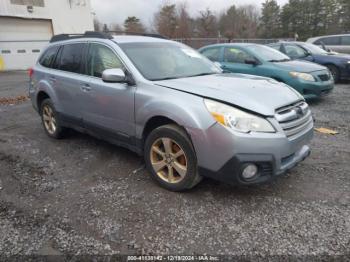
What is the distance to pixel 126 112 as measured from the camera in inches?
144

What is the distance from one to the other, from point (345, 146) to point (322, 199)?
6.20 feet

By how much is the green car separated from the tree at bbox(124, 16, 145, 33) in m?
35.6

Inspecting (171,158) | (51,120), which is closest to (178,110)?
(171,158)

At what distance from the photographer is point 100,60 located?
4082mm

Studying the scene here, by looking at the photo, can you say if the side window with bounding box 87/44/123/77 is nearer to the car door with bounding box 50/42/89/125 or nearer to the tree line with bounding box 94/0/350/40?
the car door with bounding box 50/42/89/125

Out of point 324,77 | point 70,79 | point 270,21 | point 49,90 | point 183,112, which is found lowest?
point 324,77

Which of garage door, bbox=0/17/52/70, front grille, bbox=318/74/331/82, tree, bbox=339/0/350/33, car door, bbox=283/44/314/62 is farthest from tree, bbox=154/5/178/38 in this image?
front grille, bbox=318/74/331/82

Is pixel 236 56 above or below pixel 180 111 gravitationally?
above

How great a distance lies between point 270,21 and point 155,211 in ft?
178

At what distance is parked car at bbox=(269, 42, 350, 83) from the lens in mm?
10102

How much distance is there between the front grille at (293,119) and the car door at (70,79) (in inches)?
103

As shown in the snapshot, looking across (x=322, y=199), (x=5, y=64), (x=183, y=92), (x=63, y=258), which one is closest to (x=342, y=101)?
(x=322, y=199)

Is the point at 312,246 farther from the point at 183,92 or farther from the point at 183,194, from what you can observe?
the point at 183,92

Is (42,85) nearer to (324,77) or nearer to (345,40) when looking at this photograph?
(324,77)
